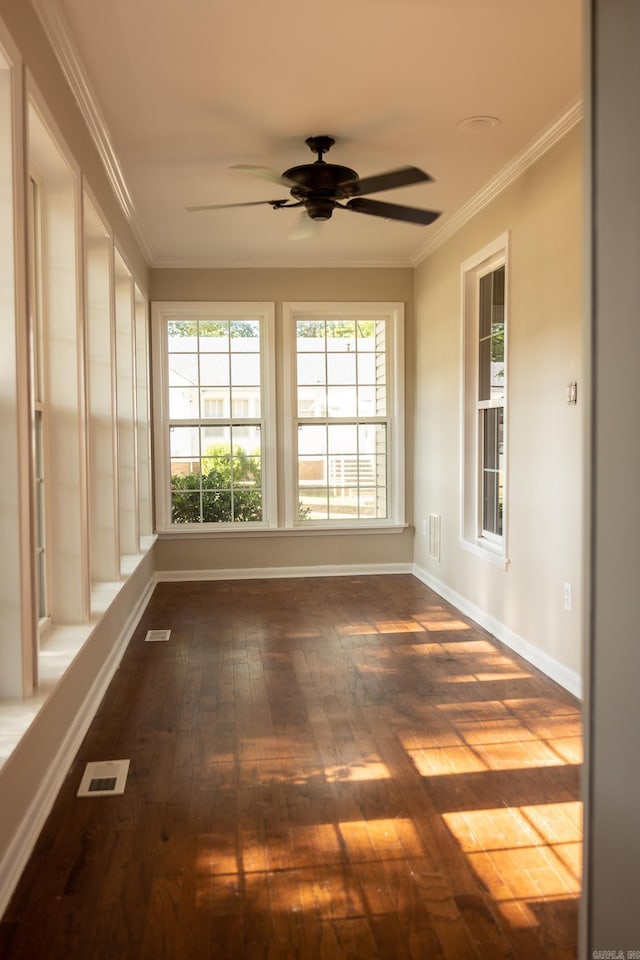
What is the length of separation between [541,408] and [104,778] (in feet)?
Result: 9.48

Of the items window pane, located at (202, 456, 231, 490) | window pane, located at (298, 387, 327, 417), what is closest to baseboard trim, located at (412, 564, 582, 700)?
window pane, located at (298, 387, 327, 417)

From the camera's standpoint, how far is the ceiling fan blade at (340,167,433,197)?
3882mm

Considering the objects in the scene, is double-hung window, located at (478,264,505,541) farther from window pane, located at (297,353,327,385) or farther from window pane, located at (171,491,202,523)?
window pane, located at (171,491,202,523)

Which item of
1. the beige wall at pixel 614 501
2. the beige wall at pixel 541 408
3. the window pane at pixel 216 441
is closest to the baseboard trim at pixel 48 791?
the beige wall at pixel 614 501

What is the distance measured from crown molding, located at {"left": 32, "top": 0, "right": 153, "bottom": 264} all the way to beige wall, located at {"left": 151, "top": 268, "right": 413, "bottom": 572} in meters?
1.81

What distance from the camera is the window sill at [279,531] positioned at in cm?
726

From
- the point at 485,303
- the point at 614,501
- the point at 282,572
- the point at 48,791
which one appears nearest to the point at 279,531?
the point at 282,572

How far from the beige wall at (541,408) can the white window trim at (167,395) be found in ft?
6.59

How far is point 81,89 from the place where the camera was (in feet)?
11.6

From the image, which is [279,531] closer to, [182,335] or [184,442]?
[184,442]

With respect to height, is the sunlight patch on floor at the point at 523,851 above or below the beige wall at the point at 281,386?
below

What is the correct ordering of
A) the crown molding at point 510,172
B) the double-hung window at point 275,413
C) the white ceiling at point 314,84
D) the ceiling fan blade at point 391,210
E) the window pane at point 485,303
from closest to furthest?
the white ceiling at point 314,84
the crown molding at point 510,172
the ceiling fan blade at point 391,210
the window pane at point 485,303
the double-hung window at point 275,413

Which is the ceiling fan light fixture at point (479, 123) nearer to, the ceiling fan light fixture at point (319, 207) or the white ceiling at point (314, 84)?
the white ceiling at point (314, 84)

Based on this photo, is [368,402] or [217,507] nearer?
[217,507]
